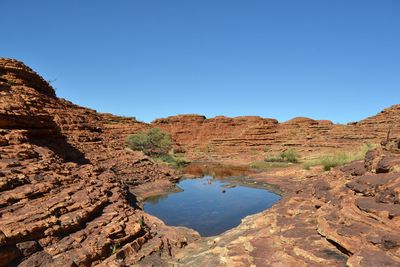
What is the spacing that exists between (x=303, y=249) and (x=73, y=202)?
722cm

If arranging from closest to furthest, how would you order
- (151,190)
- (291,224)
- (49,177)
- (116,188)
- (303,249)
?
(303,249), (291,224), (49,177), (116,188), (151,190)

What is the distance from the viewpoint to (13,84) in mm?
18078

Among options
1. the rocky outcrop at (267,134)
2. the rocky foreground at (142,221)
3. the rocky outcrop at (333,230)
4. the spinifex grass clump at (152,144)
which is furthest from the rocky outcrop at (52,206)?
the spinifex grass clump at (152,144)

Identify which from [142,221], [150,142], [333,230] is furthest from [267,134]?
[333,230]

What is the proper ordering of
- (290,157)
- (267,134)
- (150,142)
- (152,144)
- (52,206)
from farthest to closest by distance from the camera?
(267,134) → (152,144) → (150,142) → (290,157) → (52,206)

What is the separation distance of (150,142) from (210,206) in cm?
3139

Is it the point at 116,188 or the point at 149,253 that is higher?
the point at 116,188

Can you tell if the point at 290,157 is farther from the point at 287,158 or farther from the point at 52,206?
the point at 52,206

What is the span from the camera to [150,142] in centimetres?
5041

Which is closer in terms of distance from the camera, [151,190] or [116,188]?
[116,188]

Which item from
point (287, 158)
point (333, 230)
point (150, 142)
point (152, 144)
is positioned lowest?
point (333, 230)

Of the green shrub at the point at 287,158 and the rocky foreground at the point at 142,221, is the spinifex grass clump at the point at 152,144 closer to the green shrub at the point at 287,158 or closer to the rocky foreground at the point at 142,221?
the green shrub at the point at 287,158

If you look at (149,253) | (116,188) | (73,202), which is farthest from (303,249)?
(116,188)

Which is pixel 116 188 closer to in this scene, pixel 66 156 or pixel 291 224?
pixel 66 156
